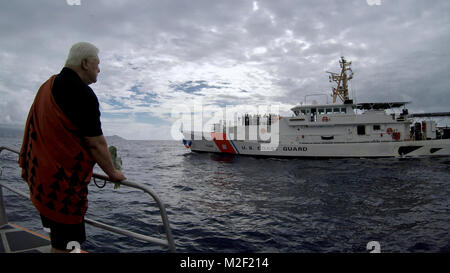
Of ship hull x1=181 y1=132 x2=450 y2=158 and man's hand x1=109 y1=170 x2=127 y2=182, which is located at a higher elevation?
man's hand x1=109 y1=170 x2=127 y2=182

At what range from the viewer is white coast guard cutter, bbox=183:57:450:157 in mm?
17562

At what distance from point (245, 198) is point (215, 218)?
1.94m

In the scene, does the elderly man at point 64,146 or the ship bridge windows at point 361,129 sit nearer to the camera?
the elderly man at point 64,146

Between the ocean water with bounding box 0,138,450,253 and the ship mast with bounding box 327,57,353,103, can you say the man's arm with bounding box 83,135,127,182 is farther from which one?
the ship mast with bounding box 327,57,353,103

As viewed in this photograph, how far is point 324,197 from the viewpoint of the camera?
7184mm

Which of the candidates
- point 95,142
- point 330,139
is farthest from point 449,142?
point 95,142

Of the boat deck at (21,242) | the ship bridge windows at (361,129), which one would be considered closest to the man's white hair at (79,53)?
the boat deck at (21,242)

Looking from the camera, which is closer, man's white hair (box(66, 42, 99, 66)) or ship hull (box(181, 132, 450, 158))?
man's white hair (box(66, 42, 99, 66))

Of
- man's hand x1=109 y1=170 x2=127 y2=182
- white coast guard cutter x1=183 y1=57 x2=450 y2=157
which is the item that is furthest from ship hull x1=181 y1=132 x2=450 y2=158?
man's hand x1=109 y1=170 x2=127 y2=182

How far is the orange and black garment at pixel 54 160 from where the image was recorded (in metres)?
1.37

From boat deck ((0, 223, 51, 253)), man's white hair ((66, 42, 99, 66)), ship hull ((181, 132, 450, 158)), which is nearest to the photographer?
man's white hair ((66, 42, 99, 66))

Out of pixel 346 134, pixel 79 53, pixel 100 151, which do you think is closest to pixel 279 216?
pixel 100 151

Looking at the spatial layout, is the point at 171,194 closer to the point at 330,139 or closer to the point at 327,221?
the point at 327,221

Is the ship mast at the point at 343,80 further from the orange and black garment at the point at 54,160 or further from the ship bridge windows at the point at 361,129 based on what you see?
the orange and black garment at the point at 54,160
